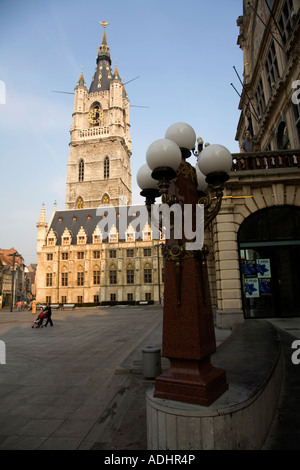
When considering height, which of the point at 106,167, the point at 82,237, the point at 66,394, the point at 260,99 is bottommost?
the point at 66,394

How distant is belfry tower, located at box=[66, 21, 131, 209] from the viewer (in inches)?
2744

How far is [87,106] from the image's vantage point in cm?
7962

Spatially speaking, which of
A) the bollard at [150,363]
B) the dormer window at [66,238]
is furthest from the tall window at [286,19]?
the dormer window at [66,238]

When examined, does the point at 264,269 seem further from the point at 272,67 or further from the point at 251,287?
the point at 272,67

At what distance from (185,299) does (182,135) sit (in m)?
2.64

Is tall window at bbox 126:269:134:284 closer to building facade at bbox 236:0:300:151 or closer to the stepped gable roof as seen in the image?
the stepped gable roof

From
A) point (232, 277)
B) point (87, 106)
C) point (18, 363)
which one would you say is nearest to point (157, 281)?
point (232, 277)

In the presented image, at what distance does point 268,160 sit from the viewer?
12.4 metres

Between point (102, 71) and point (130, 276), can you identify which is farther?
point (102, 71)

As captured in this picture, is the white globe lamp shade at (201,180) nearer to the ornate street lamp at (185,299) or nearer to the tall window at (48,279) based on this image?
the ornate street lamp at (185,299)

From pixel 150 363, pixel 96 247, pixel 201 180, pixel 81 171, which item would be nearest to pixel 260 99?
pixel 201 180

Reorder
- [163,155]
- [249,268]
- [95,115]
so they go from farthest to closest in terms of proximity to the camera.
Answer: [95,115]
[249,268]
[163,155]

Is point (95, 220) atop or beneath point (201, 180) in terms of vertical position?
atop
